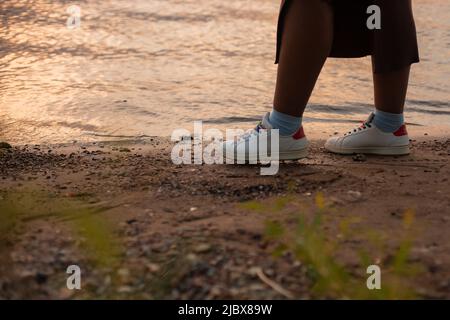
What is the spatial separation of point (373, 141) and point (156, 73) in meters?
1.69

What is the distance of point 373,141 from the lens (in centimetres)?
279

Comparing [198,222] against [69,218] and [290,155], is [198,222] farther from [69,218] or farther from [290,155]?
[290,155]

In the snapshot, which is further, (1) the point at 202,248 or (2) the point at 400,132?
(2) the point at 400,132

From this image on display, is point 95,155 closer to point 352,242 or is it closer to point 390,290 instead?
point 352,242

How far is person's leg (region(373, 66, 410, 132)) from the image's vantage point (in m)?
2.63

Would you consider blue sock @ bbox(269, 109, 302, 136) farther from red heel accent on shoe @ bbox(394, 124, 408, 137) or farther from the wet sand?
red heel accent on shoe @ bbox(394, 124, 408, 137)

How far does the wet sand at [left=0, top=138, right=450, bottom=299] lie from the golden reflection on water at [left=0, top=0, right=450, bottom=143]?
0.81 m

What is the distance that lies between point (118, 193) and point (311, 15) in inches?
32.1

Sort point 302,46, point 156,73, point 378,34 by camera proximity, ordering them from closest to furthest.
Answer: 1. point 302,46
2. point 378,34
3. point 156,73

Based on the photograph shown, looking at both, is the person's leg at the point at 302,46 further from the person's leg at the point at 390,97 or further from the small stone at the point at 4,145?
the small stone at the point at 4,145

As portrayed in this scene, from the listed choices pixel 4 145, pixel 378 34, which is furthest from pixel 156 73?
pixel 378 34

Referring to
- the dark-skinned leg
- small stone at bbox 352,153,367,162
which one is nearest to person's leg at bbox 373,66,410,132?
small stone at bbox 352,153,367,162

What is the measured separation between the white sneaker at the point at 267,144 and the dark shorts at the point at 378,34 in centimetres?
27

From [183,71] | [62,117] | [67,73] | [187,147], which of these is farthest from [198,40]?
[187,147]
